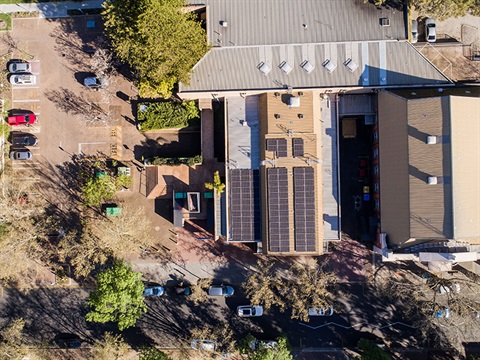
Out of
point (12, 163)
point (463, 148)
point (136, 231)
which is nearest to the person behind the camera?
point (463, 148)

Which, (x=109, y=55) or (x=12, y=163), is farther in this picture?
(x=12, y=163)

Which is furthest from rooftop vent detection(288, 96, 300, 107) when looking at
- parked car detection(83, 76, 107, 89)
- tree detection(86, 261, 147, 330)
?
tree detection(86, 261, 147, 330)

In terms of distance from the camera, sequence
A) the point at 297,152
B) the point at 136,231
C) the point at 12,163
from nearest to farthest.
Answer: the point at 297,152
the point at 136,231
the point at 12,163

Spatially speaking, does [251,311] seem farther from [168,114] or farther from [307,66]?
[307,66]

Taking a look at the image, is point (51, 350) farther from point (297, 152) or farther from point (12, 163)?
point (297, 152)

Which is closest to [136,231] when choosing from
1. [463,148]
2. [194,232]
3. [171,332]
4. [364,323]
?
[194,232]

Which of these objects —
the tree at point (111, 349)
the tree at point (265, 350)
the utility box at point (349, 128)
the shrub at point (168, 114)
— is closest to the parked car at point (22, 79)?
the shrub at point (168, 114)

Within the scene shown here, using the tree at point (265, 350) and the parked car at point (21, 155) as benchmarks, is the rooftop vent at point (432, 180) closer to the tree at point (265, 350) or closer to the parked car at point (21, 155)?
the tree at point (265, 350)
